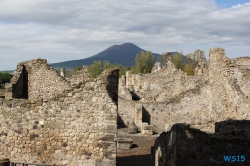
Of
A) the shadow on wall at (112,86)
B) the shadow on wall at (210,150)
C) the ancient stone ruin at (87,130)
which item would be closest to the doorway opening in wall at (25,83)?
the ancient stone ruin at (87,130)

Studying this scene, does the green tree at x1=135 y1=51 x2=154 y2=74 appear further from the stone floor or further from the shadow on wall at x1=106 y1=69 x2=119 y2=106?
the shadow on wall at x1=106 y1=69 x2=119 y2=106

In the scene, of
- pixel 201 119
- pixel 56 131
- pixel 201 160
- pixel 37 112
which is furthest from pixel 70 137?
pixel 201 119

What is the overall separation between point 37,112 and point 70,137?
1.20 m

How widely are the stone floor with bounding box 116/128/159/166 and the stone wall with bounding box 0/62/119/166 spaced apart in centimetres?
271

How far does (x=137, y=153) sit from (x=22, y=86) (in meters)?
6.07

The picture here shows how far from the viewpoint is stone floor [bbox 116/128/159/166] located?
11.9 metres

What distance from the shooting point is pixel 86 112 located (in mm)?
9039

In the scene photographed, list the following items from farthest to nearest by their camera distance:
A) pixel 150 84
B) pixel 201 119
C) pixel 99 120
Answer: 1. pixel 150 84
2. pixel 201 119
3. pixel 99 120

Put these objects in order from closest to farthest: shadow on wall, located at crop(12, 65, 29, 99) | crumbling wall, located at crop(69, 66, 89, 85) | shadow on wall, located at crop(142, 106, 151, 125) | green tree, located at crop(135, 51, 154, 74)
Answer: shadow on wall, located at crop(12, 65, 29, 99), crumbling wall, located at crop(69, 66, 89, 85), shadow on wall, located at crop(142, 106, 151, 125), green tree, located at crop(135, 51, 154, 74)

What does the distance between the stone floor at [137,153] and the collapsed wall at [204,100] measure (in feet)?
5.63

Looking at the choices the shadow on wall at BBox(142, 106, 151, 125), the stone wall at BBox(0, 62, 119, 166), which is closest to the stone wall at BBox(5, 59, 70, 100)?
the stone wall at BBox(0, 62, 119, 166)

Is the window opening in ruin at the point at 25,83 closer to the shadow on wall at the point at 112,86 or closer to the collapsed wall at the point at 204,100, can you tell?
the shadow on wall at the point at 112,86

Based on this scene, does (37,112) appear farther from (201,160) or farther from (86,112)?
(201,160)

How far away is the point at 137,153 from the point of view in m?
13.8
